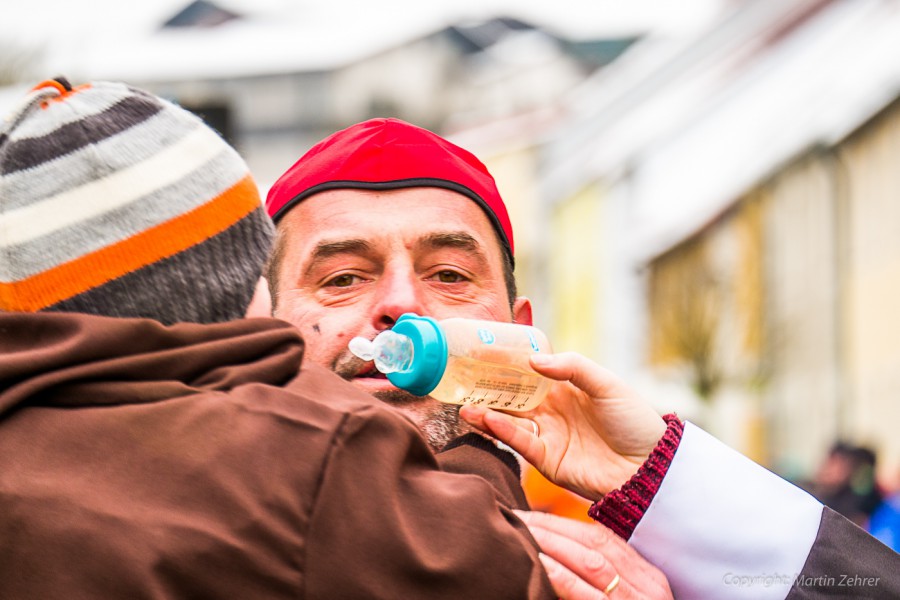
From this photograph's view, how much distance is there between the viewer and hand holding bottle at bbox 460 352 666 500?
2461 millimetres

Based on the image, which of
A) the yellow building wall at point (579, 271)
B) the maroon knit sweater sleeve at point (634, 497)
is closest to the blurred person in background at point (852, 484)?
the maroon knit sweater sleeve at point (634, 497)

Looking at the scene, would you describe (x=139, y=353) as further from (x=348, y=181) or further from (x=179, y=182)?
(x=348, y=181)

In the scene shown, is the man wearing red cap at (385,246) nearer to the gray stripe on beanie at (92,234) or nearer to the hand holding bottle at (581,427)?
the hand holding bottle at (581,427)

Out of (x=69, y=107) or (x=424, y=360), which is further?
(x=424, y=360)

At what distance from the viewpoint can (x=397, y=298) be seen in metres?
2.94

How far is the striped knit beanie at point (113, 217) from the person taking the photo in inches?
70.7

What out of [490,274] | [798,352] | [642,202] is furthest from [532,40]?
[490,274]

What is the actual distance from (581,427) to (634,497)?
35 cm

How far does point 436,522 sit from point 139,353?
19.5 inches

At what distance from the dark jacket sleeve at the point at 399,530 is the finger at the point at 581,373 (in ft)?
1.97

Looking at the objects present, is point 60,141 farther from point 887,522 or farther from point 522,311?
point 887,522

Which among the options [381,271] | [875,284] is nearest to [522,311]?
[381,271]

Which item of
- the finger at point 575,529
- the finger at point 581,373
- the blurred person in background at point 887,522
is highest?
the finger at point 581,373

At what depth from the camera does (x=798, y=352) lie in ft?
51.2
